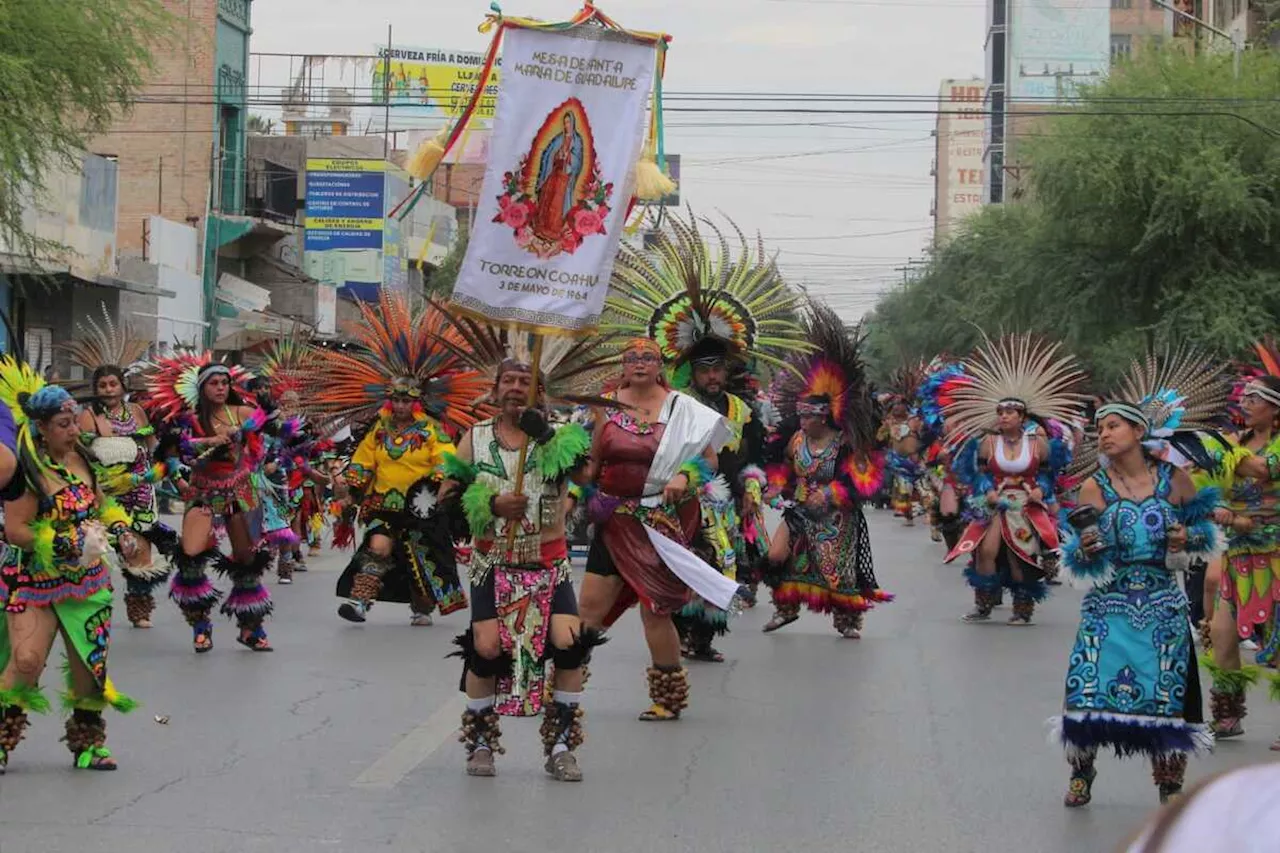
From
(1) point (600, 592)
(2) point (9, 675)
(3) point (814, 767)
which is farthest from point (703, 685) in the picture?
(2) point (9, 675)

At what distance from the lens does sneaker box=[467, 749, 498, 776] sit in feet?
28.4

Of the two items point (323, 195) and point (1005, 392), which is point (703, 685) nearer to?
point (1005, 392)

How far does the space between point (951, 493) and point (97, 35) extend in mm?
10133

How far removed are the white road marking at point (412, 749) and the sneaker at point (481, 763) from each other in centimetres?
28

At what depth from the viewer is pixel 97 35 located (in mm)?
22312

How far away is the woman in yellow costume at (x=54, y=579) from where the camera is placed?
835cm

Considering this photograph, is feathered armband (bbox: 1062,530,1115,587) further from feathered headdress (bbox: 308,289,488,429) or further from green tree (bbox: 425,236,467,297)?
green tree (bbox: 425,236,467,297)

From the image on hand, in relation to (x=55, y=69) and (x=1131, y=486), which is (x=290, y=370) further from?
(x=1131, y=486)

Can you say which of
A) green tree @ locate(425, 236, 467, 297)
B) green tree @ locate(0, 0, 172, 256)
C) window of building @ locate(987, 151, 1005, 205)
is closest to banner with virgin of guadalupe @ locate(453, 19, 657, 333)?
green tree @ locate(0, 0, 172, 256)

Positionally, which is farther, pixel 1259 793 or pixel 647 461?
pixel 647 461

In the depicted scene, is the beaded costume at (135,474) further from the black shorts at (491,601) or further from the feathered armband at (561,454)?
the feathered armband at (561,454)

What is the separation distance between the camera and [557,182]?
356 inches

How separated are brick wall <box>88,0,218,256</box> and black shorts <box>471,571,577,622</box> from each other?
138ft

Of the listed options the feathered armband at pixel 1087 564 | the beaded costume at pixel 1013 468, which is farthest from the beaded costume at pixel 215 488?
the feathered armband at pixel 1087 564
